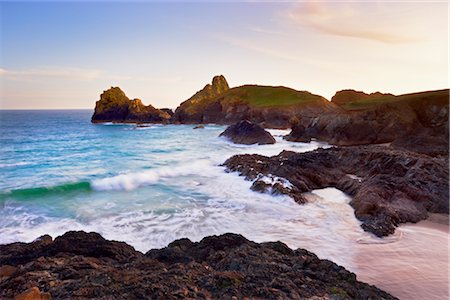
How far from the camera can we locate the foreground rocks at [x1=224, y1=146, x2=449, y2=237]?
9.73 m

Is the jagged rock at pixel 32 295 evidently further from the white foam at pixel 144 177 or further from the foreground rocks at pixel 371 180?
the white foam at pixel 144 177

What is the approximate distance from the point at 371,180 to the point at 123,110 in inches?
2874

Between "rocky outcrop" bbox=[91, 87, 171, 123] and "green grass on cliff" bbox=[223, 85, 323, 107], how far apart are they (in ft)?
63.1

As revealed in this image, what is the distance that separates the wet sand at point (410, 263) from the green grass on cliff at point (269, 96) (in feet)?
199

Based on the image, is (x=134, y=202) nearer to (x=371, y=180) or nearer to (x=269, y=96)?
(x=371, y=180)

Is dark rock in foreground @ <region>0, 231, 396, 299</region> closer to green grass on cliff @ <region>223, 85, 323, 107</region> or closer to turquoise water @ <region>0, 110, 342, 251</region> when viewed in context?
turquoise water @ <region>0, 110, 342, 251</region>

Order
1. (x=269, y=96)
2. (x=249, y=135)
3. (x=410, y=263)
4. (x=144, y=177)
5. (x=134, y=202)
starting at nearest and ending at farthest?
1. (x=410, y=263)
2. (x=134, y=202)
3. (x=144, y=177)
4. (x=249, y=135)
5. (x=269, y=96)

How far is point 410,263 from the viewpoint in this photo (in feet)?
21.7

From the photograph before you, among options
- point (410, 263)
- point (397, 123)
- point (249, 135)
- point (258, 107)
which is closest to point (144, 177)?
point (410, 263)

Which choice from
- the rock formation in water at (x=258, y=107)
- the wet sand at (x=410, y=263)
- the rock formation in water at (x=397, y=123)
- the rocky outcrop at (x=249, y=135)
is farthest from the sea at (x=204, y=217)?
the rock formation in water at (x=258, y=107)

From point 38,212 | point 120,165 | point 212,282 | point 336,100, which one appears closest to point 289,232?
point 212,282

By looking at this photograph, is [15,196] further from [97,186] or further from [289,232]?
[289,232]

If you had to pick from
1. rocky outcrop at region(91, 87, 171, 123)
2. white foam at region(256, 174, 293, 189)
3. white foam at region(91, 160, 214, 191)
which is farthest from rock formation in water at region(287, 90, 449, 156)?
rocky outcrop at region(91, 87, 171, 123)

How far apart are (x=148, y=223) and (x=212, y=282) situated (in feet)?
22.0
